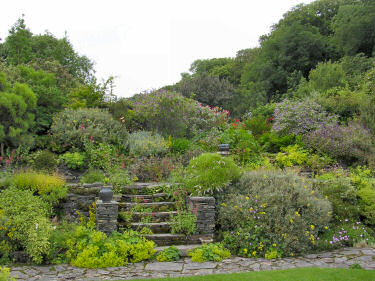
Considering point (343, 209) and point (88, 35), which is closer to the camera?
point (343, 209)

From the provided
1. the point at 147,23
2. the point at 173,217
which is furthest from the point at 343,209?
the point at 147,23

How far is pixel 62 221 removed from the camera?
719cm

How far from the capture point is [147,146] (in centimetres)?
1059

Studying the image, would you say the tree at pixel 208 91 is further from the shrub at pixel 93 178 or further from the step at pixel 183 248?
the step at pixel 183 248

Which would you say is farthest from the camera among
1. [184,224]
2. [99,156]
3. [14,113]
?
[99,156]

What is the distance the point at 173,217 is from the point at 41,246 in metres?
2.69

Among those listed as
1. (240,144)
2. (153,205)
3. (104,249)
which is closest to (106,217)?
(104,249)

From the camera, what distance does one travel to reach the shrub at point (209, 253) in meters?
6.24

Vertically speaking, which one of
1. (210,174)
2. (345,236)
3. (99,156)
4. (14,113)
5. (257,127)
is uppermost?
(14,113)

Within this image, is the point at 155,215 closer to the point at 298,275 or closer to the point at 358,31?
the point at 298,275

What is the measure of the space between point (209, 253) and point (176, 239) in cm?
90

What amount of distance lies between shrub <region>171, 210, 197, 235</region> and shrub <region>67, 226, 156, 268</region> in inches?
30.2

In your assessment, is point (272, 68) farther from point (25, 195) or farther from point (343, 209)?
point (25, 195)

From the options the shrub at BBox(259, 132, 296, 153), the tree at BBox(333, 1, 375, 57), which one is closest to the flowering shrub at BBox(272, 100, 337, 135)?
the shrub at BBox(259, 132, 296, 153)
